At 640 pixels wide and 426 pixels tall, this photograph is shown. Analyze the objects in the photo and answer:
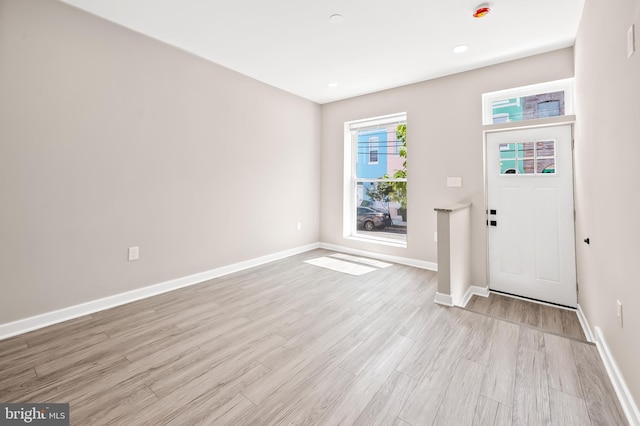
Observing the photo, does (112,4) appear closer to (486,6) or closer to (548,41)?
(486,6)

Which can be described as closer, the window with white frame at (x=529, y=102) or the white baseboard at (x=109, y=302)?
the white baseboard at (x=109, y=302)

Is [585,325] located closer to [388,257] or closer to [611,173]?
[611,173]

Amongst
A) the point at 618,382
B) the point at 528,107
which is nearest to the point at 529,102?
the point at 528,107

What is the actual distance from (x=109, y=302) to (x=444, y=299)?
134 inches

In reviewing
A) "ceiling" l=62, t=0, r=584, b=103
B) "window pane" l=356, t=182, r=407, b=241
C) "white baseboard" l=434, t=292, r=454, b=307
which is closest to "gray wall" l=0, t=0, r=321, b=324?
"ceiling" l=62, t=0, r=584, b=103

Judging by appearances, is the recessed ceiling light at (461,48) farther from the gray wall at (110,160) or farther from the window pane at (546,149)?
the gray wall at (110,160)

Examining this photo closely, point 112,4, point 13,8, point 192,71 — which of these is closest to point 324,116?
point 192,71

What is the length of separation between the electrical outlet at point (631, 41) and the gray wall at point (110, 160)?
368 centimetres

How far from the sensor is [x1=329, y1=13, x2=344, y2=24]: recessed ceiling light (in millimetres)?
2559

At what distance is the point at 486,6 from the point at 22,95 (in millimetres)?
3979

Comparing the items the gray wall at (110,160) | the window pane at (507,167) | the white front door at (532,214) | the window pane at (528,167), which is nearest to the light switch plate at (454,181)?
the white front door at (532,214)

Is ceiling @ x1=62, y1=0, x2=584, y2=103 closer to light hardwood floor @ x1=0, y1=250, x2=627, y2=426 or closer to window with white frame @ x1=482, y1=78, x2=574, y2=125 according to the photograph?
window with white frame @ x1=482, y1=78, x2=574, y2=125

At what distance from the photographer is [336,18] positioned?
2.59m

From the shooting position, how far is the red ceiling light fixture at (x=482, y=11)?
2396 millimetres
